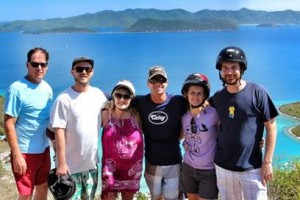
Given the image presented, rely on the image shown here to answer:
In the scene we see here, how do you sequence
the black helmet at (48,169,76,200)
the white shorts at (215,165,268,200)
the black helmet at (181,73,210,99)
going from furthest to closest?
1. the black helmet at (181,73,210,99)
2. the black helmet at (48,169,76,200)
3. the white shorts at (215,165,268,200)

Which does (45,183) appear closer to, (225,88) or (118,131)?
(118,131)

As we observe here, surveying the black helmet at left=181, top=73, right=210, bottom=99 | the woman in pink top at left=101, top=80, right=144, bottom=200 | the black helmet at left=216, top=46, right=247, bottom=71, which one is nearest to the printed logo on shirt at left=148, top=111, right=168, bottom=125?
the woman in pink top at left=101, top=80, right=144, bottom=200

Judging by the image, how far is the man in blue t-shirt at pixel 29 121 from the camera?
4.24 metres

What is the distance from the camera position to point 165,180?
15.4 feet

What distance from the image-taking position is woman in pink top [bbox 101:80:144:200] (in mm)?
4410

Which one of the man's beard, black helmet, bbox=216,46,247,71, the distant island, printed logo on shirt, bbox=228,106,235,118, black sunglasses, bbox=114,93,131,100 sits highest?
black helmet, bbox=216,46,247,71

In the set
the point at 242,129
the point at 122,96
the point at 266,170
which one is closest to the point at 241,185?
the point at 266,170

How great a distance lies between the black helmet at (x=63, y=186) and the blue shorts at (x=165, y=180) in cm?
95

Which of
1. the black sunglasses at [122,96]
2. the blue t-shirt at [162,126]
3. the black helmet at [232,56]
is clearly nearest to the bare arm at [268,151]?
the black helmet at [232,56]

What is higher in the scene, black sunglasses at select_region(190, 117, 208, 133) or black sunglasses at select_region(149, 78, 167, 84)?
black sunglasses at select_region(149, 78, 167, 84)

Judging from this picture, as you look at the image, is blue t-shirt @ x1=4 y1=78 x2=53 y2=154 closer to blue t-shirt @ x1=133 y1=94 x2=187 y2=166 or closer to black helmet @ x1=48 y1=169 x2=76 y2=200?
black helmet @ x1=48 y1=169 x2=76 y2=200

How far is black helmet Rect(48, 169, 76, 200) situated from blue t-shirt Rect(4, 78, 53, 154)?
17.0 inches

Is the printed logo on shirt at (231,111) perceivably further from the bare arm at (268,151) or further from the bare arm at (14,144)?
the bare arm at (14,144)

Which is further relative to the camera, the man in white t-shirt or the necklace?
the necklace
